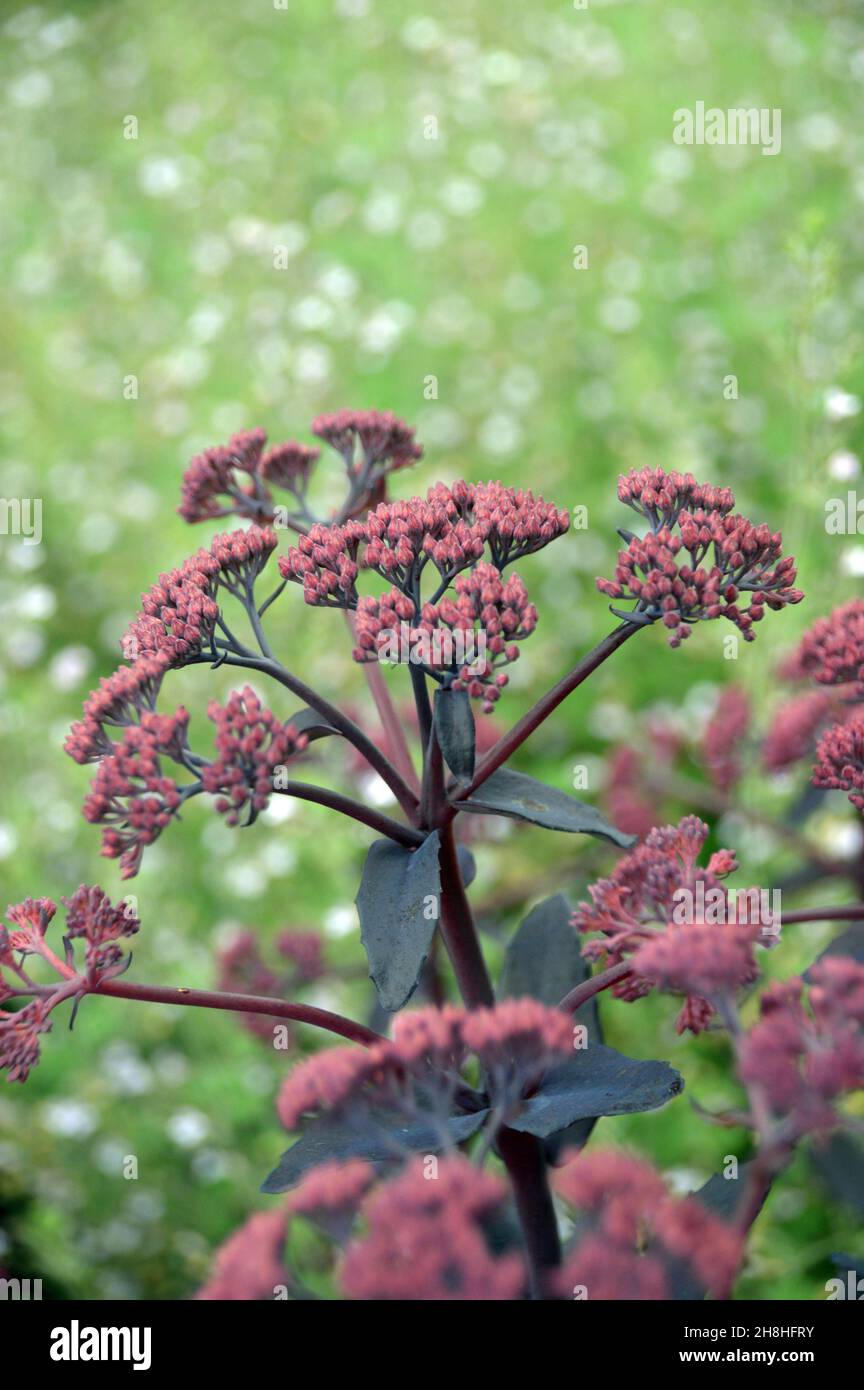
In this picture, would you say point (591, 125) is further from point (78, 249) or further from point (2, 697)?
point (2, 697)

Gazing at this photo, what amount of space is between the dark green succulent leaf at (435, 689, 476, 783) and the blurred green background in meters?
0.99

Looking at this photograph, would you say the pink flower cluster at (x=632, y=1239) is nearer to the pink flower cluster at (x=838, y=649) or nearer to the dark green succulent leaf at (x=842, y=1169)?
the pink flower cluster at (x=838, y=649)

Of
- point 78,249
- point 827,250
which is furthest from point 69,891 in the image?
point 78,249

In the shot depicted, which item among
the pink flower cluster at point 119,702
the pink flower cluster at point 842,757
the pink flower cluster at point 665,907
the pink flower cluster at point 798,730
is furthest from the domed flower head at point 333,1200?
the pink flower cluster at point 798,730

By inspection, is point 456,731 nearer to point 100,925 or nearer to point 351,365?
point 100,925

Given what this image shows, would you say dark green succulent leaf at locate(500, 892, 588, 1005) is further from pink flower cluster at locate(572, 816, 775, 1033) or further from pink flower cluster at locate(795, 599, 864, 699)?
pink flower cluster at locate(795, 599, 864, 699)

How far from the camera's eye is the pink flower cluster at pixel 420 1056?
2.41 ft

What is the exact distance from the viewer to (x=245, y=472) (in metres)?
1.18

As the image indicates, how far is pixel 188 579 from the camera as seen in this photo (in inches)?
36.6

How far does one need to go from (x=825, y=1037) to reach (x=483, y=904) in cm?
141

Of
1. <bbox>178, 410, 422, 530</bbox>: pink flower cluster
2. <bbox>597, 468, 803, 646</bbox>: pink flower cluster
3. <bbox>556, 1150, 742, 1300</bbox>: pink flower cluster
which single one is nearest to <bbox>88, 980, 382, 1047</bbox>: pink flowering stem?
<bbox>556, 1150, 742, 1300</bbox>: pink flower cluster

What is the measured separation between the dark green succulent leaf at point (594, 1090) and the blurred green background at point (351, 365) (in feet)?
2.70

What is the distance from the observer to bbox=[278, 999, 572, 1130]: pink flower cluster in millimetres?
735

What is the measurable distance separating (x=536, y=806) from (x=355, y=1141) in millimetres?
264
